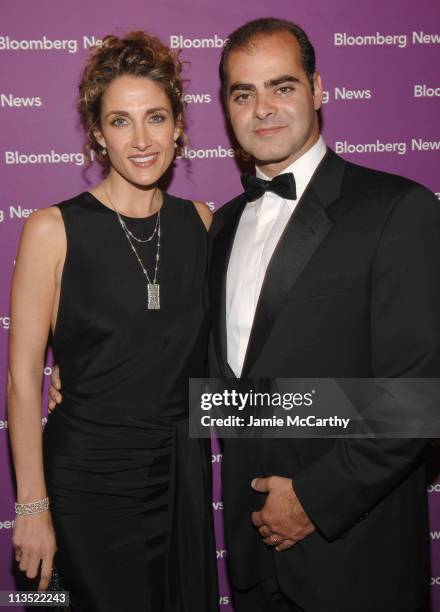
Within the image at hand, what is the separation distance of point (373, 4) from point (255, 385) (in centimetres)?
174

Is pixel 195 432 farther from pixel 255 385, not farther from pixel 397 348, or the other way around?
pixel 397 348

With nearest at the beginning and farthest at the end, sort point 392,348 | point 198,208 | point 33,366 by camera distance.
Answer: point 392,348 → point 33,366 → point 198,208

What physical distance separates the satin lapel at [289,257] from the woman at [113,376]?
0.40m

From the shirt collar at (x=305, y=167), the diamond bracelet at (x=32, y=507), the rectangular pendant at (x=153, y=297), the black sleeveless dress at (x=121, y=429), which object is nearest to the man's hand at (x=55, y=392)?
the black sleeveless dress at (x=121, y=429)

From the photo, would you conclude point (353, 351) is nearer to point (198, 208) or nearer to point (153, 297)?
point (153, 297)

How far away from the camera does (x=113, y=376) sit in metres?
2.04

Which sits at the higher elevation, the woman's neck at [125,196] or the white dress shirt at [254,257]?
the woman's neck at [125,196]

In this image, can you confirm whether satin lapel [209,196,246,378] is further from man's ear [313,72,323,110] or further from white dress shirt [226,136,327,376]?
man's ear [313,72,323,110]

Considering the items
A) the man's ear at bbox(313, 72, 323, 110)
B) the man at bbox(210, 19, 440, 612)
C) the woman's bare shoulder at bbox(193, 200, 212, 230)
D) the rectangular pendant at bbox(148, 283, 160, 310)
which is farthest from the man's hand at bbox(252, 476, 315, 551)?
the man's ear at bbox(313, 72, 323, 110)

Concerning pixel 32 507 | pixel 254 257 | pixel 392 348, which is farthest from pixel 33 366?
pixel 392 348

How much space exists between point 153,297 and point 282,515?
834 mm

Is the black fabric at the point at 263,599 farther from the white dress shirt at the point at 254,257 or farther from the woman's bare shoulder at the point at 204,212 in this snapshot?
the woman's bare shoulder at the point at 204,212

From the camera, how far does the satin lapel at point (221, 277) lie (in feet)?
6.44

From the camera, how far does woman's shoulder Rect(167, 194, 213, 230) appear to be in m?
2.31
